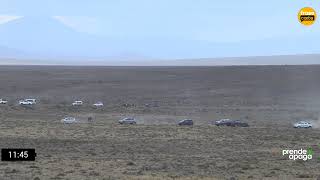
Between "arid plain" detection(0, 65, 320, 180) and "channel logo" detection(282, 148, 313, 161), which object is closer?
"arid plain" detection(0, 65, 320, 180)

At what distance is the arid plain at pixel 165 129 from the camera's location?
28078 mm

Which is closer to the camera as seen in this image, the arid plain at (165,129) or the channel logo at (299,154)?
the arid plain at (165,129)

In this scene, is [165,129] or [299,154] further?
[165,129]

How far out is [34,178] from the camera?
2469 cm

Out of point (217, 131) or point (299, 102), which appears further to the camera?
point (299, 102)

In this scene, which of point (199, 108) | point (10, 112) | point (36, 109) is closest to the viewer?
point (10, 112)

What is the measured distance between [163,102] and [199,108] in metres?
9.76

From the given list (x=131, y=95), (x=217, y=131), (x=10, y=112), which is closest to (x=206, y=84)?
(x=131, y=95)

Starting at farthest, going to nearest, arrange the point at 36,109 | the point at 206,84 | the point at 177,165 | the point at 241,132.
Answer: the point at 206,84, the point at 36,109, the point at 241,132, the point at 177,165

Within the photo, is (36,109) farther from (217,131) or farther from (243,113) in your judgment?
(217,131)

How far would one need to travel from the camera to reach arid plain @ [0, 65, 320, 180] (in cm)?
2808

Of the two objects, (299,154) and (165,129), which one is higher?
(299,154)

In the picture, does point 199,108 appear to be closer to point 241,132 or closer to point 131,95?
point 131,95

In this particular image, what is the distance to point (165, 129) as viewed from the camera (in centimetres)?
4994
